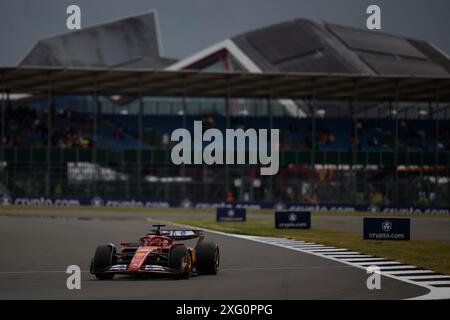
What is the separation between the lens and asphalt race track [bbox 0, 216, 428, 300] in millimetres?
14062

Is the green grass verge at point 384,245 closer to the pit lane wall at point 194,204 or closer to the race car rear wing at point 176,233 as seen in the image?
the race car rear wing at point 176,233

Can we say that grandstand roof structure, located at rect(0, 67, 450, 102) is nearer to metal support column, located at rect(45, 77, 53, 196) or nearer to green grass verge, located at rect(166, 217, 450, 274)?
metal support column, located at rect(45, 77, 53, 196)

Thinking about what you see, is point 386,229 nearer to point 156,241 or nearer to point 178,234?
point 178,234

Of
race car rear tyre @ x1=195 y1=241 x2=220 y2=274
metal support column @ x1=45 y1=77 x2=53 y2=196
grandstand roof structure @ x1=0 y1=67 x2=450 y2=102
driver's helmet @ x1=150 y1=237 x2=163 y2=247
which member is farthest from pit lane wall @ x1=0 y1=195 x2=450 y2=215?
driver's helmet @ x1=150 y1=237 x2=163 y2=247

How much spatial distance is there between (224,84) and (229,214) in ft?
80.6

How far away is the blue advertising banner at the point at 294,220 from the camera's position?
124 ft

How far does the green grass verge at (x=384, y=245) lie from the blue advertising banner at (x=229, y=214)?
17.5 feet

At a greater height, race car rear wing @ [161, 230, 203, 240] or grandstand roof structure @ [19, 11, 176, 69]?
grandstand roof structure @ [19, 11, 176, 69]

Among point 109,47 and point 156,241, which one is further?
point 109,47

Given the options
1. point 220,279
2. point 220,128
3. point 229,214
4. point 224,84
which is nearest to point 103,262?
point 220,279

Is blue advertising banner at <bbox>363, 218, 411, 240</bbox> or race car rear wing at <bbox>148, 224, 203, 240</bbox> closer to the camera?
race car rear wing at <bbox>148, 224, 203, 240</bbox>

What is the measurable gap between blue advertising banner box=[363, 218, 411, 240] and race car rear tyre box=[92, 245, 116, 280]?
14806 millimetres

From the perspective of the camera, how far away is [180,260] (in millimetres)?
16469

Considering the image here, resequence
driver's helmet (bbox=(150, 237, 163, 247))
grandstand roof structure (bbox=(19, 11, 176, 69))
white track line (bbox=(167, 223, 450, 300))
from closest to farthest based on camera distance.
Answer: white track line (bbox=(167, 223, 450, 300))
driver's helmet (bbox=(150, 237, 163, 247))
grandstand roof structure (bbox=(19, 11, 176, 69))
